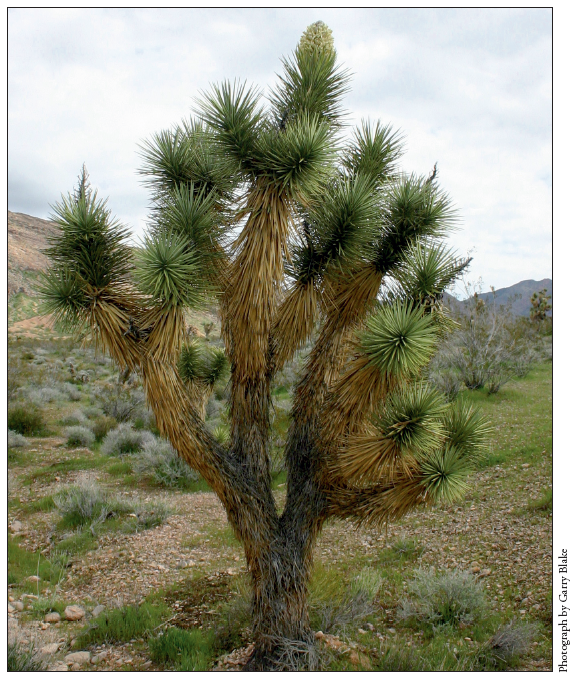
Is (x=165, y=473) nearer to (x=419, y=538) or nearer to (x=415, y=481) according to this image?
(x=419, y=538)

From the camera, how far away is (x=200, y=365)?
20.8 feet

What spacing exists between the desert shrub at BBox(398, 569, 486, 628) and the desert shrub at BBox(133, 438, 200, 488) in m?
6.20

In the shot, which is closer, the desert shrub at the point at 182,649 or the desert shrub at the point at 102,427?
the desert shrub at the point at 182,649

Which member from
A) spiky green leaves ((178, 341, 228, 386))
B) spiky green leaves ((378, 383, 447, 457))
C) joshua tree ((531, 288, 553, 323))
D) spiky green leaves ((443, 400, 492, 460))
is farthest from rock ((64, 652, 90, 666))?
joshua tree ((531, 288, 553, 323))

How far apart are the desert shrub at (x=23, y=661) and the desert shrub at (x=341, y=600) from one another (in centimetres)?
273

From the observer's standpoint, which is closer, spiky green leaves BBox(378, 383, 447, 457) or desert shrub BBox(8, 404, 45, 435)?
spiky green leaves BBox(378, 383, 447, 457)

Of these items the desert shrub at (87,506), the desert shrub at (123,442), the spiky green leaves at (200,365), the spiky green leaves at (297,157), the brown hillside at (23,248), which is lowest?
the desert shrub at (87,506)

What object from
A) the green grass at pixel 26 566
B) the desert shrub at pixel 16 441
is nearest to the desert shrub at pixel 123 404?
the desert shrub at pixel 16 441

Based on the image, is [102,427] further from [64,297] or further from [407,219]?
[407,219]

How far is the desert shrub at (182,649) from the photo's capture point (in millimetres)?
4839

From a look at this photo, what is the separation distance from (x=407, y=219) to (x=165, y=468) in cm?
857

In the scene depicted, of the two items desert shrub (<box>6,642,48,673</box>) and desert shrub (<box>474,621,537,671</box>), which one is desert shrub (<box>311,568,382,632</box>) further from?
desert shrub (<box>6,642,48,673</box>)

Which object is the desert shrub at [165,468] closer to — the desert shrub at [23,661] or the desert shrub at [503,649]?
the desert shrub at [23,661]

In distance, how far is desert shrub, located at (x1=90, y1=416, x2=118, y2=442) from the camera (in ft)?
46.5
